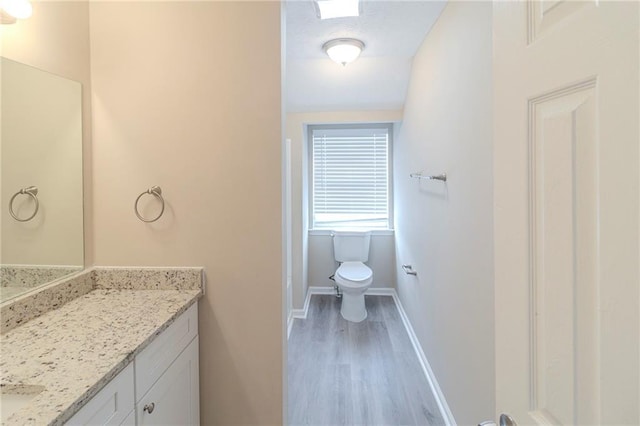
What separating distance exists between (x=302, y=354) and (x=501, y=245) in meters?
2.45

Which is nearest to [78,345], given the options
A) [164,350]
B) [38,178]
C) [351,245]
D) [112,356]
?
[112,356]

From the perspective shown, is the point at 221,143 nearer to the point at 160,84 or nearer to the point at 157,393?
the point at 160,84

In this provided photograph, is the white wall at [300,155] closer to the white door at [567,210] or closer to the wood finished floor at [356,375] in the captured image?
the wood finished floor at [356,375]

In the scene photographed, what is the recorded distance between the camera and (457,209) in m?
1.84

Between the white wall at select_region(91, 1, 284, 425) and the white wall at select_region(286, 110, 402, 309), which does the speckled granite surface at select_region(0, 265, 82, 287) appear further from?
the white wall at select_region(286, 110, 402, 309)

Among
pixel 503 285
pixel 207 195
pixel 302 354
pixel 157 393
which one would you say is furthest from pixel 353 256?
pixel 503 285

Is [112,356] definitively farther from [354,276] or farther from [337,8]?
[354,276]

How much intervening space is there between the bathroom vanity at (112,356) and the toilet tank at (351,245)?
263 cm

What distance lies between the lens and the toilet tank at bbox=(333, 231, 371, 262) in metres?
4.14

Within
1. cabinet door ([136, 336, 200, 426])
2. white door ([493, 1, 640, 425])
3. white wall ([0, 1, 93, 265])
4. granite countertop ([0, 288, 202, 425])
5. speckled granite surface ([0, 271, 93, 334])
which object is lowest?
cabinet door ([136, 336, 200, 426])

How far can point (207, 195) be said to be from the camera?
1653mm

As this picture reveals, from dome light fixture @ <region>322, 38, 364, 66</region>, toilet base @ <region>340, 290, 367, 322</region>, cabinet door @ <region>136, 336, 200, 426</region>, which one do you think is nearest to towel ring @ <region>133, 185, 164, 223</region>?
cabinet door @ <region>136, 336, 200, 426</region>

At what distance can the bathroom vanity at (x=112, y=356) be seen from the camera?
904 millimetres

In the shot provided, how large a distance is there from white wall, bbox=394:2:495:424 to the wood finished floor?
211 millimetres
